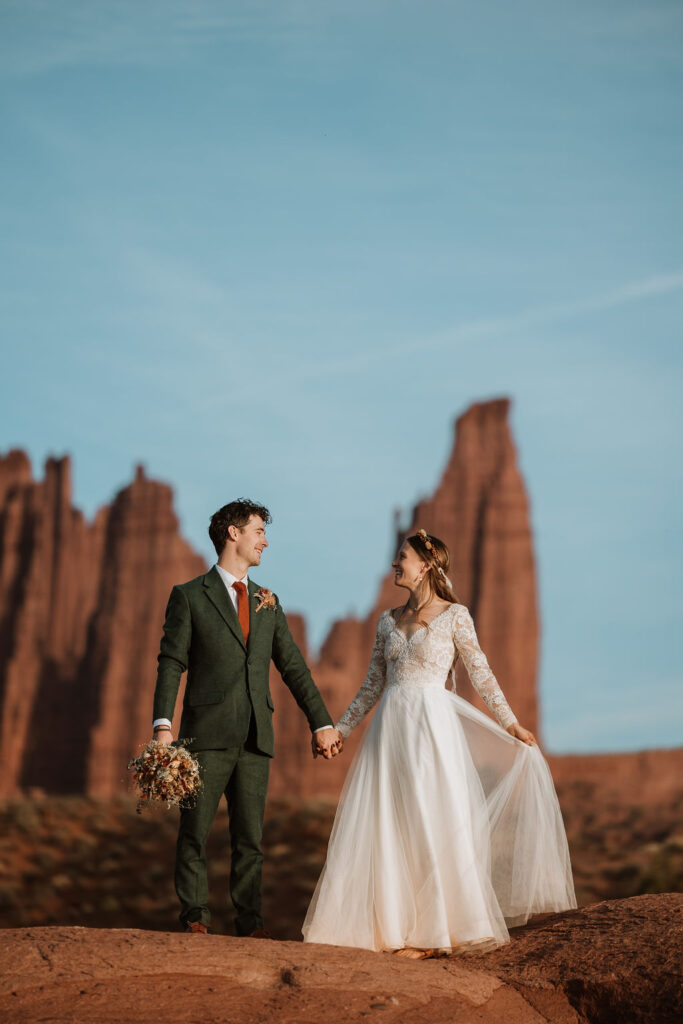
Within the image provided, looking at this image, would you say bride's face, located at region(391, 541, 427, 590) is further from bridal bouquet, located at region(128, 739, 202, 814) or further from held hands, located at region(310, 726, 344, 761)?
bridal bouquet, located at region(128, 739, 202, 814)

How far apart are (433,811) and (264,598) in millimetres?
1645

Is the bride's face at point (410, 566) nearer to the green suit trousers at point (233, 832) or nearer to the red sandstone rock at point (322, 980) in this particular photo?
the green suit trousers at point (233, 832)

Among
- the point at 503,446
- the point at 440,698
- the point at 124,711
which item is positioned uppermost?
the point at 503,446

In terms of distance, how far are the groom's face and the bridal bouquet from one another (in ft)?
4.28

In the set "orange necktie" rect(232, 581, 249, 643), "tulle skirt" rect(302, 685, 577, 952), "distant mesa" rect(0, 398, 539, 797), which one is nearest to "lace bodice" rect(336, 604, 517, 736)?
"tulle skirt" rect(302, 685, 577, 952)

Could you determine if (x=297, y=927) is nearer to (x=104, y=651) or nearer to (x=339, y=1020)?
(x=339, y=1020)

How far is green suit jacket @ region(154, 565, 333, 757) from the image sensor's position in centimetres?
712

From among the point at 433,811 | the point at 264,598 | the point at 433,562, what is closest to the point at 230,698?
the point at 264,598

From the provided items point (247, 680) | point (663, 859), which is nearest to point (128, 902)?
point (663, 859)

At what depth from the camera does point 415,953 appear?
22.5 ft

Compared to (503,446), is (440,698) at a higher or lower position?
lower

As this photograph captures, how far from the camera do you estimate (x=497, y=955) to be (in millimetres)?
6898

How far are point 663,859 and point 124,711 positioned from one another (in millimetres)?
28657

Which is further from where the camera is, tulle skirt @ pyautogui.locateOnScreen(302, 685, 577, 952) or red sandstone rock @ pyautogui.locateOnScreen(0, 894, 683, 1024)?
tulle skirt @ pyautogui.locateOnScreen(302, 685, 577, 952)
